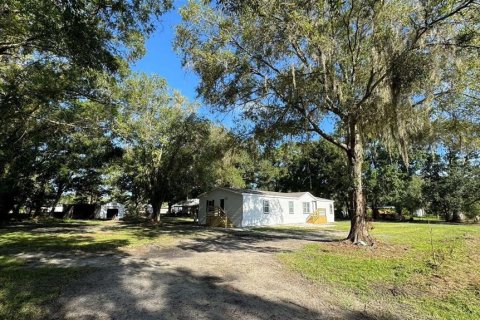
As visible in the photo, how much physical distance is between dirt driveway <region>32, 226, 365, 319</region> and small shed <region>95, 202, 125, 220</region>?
2888cm

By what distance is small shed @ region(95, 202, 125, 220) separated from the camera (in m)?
35.2

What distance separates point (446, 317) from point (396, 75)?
663 cm

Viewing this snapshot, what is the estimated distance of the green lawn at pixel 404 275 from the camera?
4918 mm

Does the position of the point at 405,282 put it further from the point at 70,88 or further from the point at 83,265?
the point at 70,88

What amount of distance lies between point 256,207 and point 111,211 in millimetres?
21075

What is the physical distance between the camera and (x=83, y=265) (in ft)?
24.0

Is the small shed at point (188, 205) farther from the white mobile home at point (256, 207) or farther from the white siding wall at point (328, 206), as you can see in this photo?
the white mobile home at point (256, 207)

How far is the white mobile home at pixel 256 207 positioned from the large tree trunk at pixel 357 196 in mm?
10872

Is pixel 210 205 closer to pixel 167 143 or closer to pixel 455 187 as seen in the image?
pixel 167 143

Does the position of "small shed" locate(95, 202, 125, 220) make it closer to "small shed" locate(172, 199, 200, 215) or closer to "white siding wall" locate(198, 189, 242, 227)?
"small shed" locate(172, 199, 200, 215)

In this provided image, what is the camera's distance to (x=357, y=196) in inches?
424

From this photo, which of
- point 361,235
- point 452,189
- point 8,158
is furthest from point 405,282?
point 452,189

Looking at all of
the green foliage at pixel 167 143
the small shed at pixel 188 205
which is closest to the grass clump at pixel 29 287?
the green foliage at pixel 167 143

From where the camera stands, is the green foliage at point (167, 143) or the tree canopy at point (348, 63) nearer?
the tree canopy at point (348, 63)
